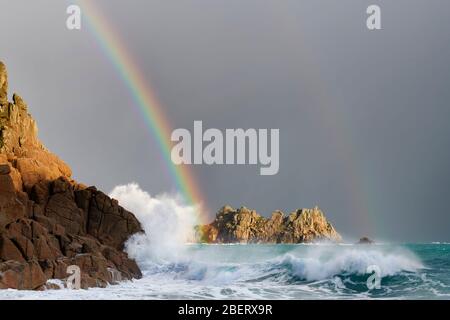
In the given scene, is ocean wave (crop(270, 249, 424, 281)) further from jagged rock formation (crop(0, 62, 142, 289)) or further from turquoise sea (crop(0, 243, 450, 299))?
jagged rock formation (crop(0, 62, 142, 289))

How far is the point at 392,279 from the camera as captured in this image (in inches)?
1431

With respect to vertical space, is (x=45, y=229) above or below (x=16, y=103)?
below

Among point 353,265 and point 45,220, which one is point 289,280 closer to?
point 353,265

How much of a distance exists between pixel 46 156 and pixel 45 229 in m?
11.3

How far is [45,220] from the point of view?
35625mm

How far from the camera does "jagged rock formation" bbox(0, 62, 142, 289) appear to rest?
30.7 meters

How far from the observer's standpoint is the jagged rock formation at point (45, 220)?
30.7 metres

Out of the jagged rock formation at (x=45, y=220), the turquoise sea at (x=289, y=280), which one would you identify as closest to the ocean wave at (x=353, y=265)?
the turquoise sea at (x=289, y=280)

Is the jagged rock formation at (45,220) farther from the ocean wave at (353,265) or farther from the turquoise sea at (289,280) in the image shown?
the ocean wave at (353,265)

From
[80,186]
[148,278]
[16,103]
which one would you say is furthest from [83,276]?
[16,103]

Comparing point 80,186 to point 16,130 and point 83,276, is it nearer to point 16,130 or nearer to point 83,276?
point 16,130

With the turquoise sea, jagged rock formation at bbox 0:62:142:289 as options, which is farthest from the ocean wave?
jagged rock formation at bbox 0:62:142:289

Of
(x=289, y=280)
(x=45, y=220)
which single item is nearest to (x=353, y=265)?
(x=289, y=280)
